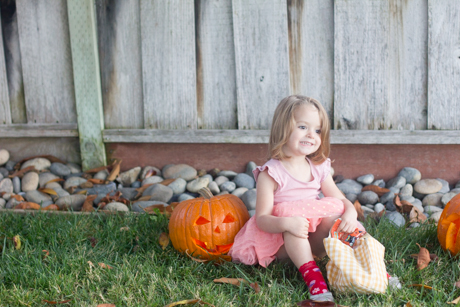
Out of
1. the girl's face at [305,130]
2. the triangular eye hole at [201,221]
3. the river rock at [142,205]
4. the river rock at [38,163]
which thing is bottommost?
the river rock at [142,205]

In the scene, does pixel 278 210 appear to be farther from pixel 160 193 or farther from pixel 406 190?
pixel 406 190

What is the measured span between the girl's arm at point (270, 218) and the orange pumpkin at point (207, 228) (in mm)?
232

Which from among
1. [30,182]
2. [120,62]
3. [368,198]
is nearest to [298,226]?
[368,198]

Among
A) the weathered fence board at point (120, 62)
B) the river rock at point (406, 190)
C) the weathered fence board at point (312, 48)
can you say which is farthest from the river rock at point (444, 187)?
the weathered fence board at point (120, 62)

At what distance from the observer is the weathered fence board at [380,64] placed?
3.40 metres

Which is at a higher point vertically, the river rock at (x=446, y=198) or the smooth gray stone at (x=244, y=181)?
the smooth gray stone at (x=244, y=181)

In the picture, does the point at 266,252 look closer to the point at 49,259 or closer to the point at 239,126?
the point at 49,259

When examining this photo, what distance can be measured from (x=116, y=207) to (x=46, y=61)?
5.29 ft

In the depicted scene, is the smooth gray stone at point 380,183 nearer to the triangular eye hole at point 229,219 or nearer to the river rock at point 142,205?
the triangular eye hole at point 229,219

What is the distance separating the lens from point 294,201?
2.30 metres

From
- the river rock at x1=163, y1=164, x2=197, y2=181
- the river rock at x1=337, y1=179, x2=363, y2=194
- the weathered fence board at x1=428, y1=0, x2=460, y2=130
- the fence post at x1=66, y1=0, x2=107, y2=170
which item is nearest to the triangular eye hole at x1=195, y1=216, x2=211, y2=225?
the river rock at x1=163, y1=164, x2=197, y2=181

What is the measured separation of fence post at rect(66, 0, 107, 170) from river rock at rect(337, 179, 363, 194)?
213 cm

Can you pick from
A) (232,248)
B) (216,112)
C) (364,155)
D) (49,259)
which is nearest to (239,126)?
(216,112)

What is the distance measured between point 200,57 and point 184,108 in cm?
46
